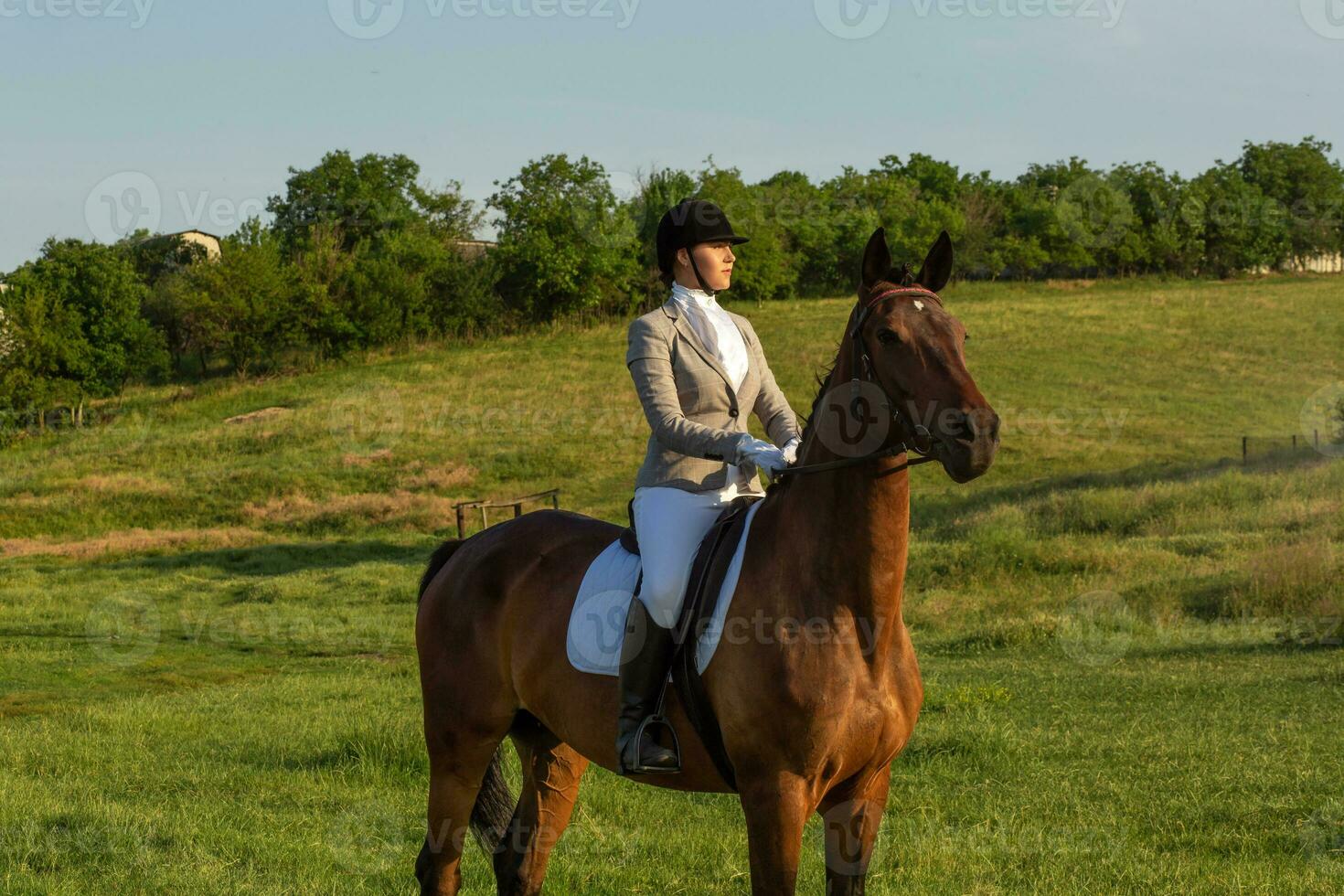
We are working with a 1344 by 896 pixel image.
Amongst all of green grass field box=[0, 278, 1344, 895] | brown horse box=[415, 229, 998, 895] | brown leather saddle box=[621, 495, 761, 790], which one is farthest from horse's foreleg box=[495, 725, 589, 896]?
brown leather saddle box=[621, 495, 761, 790]

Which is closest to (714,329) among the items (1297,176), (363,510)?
(363,510)

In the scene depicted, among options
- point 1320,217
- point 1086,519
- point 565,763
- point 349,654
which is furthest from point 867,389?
point 1320,217

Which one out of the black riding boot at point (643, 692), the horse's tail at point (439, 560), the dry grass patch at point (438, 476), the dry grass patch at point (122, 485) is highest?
the horse's tail at point (439, 560)

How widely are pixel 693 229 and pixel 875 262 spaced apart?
113 cm

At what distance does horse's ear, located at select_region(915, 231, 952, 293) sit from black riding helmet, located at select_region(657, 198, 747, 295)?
1.08 metres

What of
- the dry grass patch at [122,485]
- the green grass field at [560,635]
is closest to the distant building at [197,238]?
the green grass field at [560,635]

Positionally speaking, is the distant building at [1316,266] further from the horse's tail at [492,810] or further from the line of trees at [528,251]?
the horse's tail at [492,810]

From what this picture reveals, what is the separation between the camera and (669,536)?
17.1 feet

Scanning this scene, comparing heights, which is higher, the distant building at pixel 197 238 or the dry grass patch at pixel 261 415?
the distant building at pixel 197 238

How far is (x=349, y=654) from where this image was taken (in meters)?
18.7

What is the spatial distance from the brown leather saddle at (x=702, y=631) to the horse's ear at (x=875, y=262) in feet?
3.85

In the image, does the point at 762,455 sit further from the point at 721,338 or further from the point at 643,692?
the point at 643,692

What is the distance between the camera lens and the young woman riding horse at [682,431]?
5.08 m

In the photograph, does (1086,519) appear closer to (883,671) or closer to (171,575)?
(171,575)
